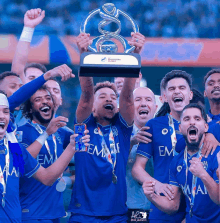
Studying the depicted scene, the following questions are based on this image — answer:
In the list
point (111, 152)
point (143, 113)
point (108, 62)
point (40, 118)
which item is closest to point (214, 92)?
point (143, 113)

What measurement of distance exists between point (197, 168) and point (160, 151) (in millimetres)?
599

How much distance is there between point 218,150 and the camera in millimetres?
2990

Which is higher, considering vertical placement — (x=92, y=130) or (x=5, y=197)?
(x=92, y=130)

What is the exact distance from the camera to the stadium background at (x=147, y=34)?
8.52m

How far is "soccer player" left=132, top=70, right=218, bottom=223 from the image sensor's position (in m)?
3.21

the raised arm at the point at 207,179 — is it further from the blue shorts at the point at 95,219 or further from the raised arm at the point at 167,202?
the blue shorts at the point at 95,219

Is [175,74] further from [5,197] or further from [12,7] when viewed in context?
[12,7]

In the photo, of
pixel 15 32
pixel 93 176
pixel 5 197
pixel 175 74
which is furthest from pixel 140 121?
pixel 15 32

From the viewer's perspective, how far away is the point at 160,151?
3320mm

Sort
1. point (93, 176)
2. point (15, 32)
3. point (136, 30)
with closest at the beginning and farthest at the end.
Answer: point (136, 30), point (93, 176), point (15, 32)

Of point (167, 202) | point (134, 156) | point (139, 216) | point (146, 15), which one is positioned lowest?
point (139, 216)

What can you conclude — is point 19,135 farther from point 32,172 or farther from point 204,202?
point 204,202

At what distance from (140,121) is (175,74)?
50 cm

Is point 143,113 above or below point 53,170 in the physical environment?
above
